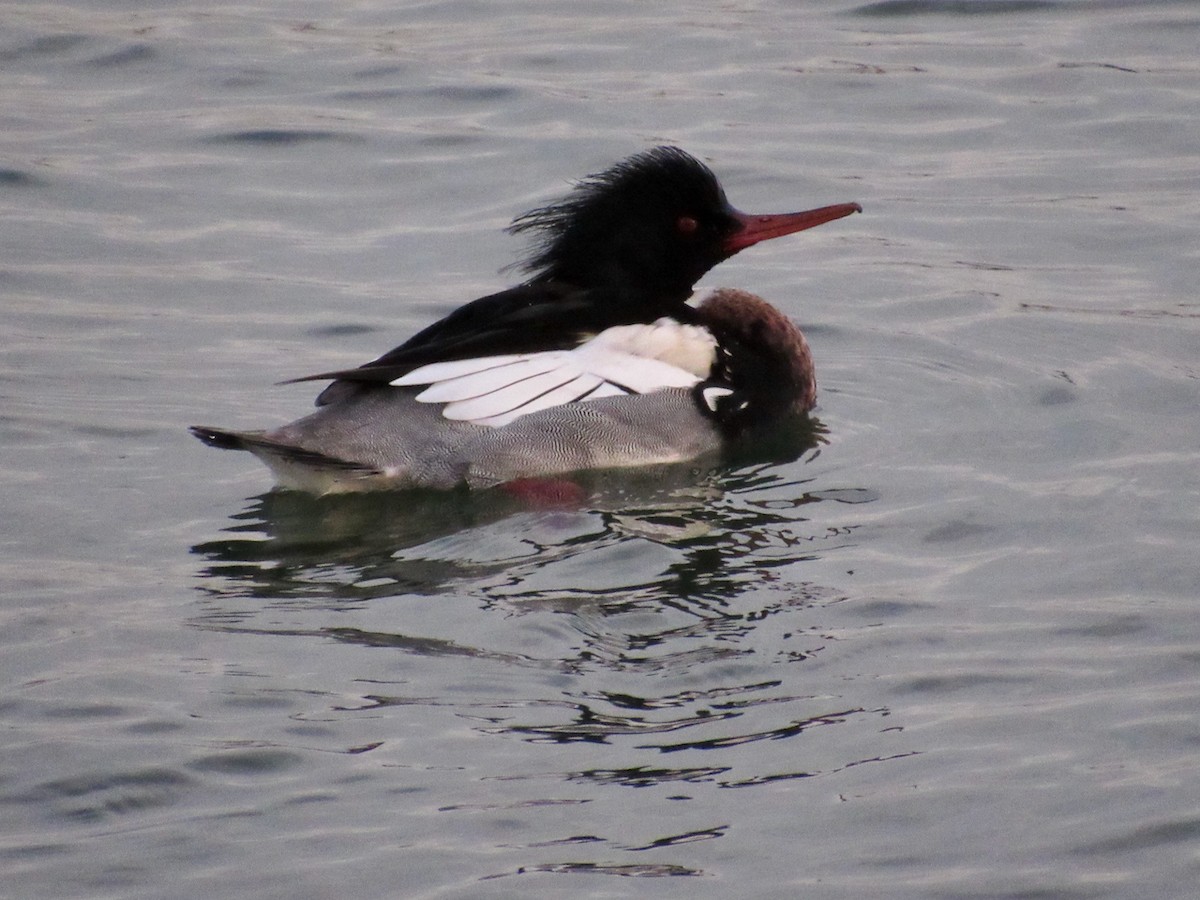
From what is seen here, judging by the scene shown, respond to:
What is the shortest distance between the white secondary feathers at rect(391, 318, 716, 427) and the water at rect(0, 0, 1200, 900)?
0.48 meters

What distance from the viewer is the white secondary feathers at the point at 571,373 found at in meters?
7.79

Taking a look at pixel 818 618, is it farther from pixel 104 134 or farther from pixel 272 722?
pixel 104 134

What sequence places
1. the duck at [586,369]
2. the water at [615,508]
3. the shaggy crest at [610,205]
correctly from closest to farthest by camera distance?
1. the water at [615,508]
2. the duck at [586,369]
3. the shaggy crest at [610,205]

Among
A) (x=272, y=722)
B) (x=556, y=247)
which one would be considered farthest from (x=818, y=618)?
(x=556, y=247)

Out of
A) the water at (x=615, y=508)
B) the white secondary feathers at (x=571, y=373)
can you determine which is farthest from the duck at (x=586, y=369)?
the water at (x=615, y=508)

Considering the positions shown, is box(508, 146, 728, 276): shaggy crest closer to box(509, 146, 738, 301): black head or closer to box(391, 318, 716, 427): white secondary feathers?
box(509, 146, 738, 301): black head

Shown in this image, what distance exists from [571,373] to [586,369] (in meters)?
0.07

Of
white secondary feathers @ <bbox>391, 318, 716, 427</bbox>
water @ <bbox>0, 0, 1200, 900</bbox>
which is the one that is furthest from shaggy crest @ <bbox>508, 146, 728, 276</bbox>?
water @ <bbox>0, 0, 1200, 900</bbox>

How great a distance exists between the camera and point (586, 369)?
813 centimetres

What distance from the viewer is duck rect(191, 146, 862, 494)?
7680mm

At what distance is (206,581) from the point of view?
6.78 m

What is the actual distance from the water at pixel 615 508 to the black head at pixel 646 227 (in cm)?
100

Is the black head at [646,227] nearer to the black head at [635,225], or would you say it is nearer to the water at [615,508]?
the black head at [635,225]

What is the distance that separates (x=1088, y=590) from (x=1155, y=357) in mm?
2739
